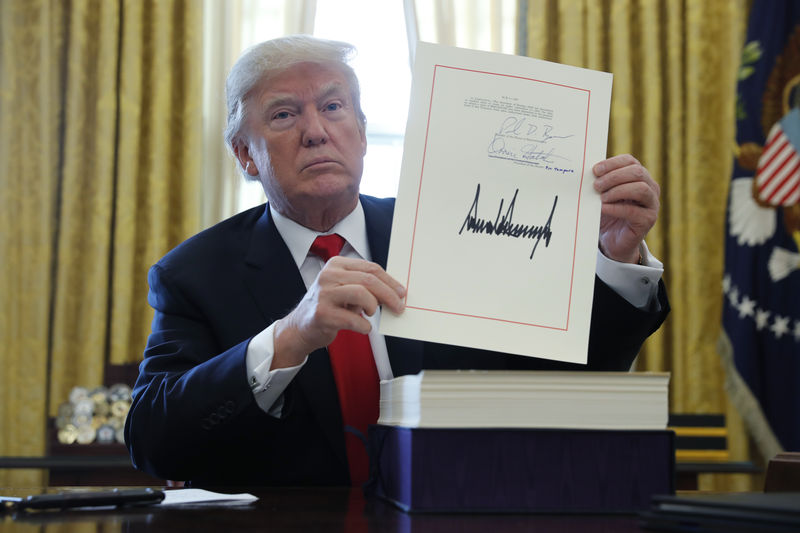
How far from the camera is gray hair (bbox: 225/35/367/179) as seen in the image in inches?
75.8

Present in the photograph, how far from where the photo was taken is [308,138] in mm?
1851

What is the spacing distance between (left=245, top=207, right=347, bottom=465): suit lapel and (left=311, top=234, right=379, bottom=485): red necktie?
2 cm

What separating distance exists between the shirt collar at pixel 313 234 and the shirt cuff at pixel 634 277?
0.60 metres

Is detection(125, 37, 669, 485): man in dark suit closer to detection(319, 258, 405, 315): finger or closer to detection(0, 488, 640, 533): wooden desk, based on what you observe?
detection(319, 258, 405, 315): finger

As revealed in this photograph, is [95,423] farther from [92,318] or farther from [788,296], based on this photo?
[788,296]

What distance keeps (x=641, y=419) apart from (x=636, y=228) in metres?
0.57

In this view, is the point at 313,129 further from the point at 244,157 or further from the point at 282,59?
the point at 244,157

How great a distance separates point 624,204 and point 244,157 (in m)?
1.12

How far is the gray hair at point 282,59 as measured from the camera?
1926 mm

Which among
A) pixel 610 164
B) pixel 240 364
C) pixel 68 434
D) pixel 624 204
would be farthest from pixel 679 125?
pixel 240 364

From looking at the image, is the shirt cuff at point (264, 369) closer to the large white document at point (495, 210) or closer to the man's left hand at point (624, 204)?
the large white document at point (495, 210)

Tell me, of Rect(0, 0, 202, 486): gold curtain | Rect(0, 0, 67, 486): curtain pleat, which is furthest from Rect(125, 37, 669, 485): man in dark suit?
Rect(0, 0, 67, 486): curtain pleat

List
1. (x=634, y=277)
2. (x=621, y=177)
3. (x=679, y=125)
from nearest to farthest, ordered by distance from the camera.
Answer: (x=621, y=177)
(x=634, y=277)
(x=679, y=125)
